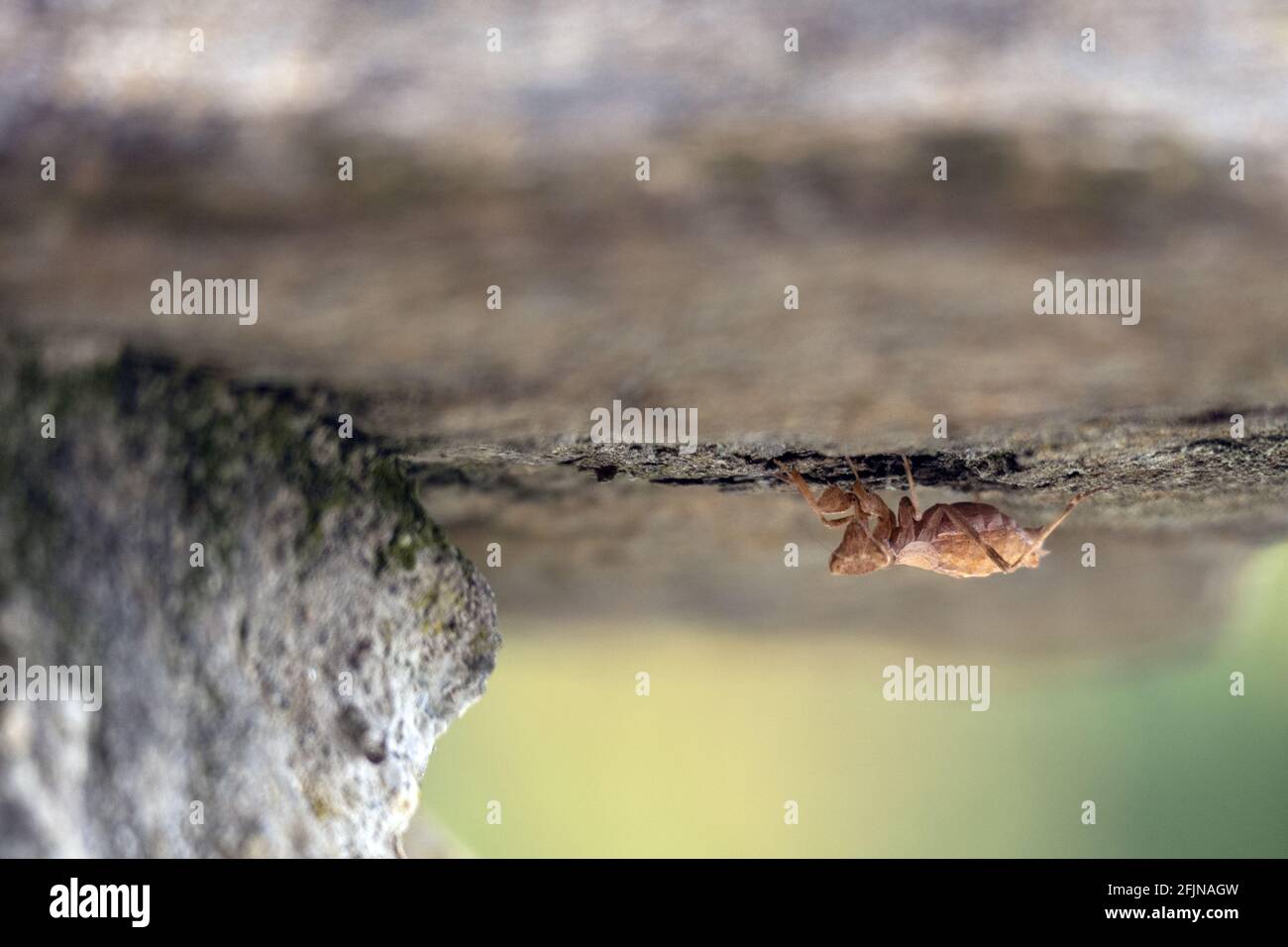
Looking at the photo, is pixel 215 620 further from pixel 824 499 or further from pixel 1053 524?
pixel 1053 524

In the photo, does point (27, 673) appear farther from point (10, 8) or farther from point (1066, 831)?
point (1066, 831)

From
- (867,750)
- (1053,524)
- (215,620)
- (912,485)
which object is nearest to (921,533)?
(912,485)

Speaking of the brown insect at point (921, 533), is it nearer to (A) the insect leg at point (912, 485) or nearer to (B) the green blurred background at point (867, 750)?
(A) the insect leg at point (912, 485)

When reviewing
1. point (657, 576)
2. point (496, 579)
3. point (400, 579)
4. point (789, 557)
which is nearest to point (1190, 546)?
point (789, 557)

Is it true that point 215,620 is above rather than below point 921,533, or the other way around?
below

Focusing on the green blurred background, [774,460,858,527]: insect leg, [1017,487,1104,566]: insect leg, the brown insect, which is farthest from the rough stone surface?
the green blurred background

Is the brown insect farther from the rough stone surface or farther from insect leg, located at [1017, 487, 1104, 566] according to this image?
the rough stone surface

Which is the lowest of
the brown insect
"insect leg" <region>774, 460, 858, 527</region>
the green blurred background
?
the green blurred background

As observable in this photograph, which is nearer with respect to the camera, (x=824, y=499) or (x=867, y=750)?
(x=824, y=499)
